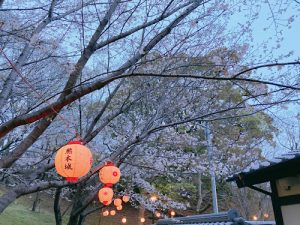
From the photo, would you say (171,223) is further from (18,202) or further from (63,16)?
(18,202)

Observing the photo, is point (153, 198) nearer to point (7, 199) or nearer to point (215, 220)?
point (215, 220)

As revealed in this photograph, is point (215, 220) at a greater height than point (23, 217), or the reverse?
point (23, 217)

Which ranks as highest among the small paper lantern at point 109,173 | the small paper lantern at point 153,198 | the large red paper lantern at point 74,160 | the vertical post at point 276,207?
the small paper lantern at point 153,198

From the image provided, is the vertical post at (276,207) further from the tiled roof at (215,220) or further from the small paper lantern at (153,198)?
the small paper lantern at (153,198)

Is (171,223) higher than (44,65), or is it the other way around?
(44,65)

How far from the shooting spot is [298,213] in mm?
6742

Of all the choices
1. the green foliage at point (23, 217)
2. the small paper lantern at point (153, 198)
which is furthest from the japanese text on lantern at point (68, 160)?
the green foliage at point (23, 217)

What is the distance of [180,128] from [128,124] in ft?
12.1

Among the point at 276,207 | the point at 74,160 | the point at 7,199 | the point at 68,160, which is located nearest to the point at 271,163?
the point at 276,207

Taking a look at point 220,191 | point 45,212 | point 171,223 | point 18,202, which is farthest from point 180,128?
point 18,202

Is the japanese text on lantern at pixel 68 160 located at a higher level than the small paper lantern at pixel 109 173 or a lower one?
lower

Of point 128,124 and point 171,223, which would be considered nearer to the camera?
point 171,223

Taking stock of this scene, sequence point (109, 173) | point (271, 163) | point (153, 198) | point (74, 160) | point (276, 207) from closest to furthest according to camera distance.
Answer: point (74, 160) < point (271, 163) < point (276, 207) < point (109, 173) < point (153, 198)

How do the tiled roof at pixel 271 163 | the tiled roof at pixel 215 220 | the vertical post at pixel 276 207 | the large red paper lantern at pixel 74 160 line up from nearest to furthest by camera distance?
the large red paper lantern at pixel 74 160, the tiled roof at pixel 271 163, the vertical post at pixel 276 207, the tiled roof at pixel 215 220
